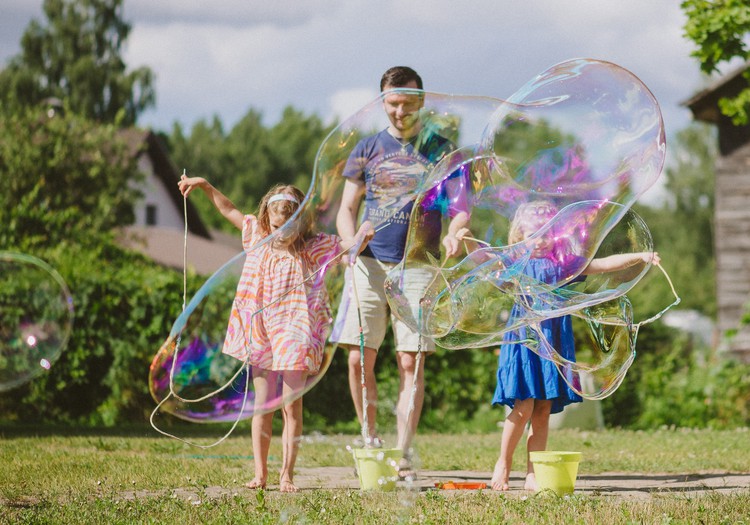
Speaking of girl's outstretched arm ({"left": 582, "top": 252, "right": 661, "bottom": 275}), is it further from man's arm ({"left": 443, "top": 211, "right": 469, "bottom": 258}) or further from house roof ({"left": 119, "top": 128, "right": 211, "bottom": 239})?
house roof ({"left": 119, "top": 128, "right": 211, "bottom": 239})

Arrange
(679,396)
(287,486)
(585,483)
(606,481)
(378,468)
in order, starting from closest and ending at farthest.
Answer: (378,468) → (287,486) → (585,483) → (606,481) → (679,396)

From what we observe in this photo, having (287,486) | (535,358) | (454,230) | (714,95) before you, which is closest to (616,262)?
(535,358)

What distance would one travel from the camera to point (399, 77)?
464 centimetres

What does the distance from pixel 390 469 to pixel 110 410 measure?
5.15m

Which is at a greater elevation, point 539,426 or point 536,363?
point 536,363

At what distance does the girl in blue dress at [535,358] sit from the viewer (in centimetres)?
442

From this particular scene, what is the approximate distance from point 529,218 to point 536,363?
73cm

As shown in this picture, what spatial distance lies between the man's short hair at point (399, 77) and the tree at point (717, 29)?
9.74ft

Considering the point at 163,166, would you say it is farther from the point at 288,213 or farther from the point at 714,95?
the point at 288,213

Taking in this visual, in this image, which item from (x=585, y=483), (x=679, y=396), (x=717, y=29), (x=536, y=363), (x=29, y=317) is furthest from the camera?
(x=679, y=396)

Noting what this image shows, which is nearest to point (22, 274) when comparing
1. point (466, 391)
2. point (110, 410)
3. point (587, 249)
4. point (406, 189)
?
point (110, 410)

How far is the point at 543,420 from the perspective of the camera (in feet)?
15.3

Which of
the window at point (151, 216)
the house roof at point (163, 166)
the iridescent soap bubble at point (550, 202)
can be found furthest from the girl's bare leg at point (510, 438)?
the window at point (151, 216)

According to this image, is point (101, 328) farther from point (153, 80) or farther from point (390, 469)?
point (153, 80)
